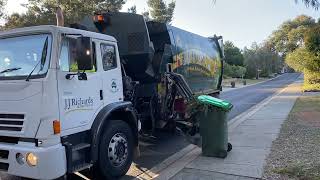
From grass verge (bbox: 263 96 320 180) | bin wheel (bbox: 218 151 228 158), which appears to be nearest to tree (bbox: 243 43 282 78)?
grass verge (bbox: 263 96 320 180)

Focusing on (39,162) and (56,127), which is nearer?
(39,162)

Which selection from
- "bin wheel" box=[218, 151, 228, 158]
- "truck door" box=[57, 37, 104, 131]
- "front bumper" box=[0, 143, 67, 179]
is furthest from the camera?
"bin wheel" box=[218, 151, 228, 158]

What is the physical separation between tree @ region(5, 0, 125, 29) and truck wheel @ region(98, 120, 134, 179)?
2825 cm

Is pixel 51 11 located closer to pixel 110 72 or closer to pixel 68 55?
pixel 110 72

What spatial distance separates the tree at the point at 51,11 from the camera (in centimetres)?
3434

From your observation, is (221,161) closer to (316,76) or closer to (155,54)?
(155,54)

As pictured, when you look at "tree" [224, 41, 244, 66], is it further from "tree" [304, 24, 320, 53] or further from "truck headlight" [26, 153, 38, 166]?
"truck headlight" [26, 153, 38, 166]

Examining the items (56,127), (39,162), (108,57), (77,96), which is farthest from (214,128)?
(39,162)

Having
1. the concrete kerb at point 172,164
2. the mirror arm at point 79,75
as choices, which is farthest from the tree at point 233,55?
the mirror arm at point 79,75

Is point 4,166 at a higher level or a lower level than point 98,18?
lower

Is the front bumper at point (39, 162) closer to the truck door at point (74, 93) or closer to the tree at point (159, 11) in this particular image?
the truck door at point (74, 93)

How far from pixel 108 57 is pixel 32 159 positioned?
230 centimetres

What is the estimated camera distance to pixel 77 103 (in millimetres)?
5820

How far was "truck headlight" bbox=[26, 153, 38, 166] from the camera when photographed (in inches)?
201
